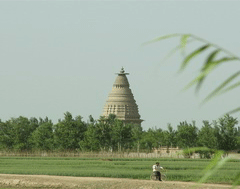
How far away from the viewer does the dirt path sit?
29.0 meters

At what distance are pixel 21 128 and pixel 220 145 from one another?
35.2 m

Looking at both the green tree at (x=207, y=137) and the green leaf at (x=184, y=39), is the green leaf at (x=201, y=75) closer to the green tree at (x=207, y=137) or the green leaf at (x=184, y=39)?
the green leaf at (x=184, y=39)

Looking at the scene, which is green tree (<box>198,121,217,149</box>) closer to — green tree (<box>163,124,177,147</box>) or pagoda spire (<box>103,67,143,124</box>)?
green tree (<box>163,124,177,147</box>)

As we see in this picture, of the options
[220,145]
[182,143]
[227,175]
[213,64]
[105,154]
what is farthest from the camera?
[182,143]

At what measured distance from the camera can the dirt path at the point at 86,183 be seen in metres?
29.0

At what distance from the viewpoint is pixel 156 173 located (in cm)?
3144

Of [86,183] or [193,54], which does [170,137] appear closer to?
[86,183]

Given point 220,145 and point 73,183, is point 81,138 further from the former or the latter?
point 73,183

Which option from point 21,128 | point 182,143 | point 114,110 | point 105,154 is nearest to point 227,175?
point 105,154

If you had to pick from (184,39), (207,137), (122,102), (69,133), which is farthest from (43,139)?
(184,39)

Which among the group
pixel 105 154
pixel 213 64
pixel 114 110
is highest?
pixel 114 110

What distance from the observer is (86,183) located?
31547mm

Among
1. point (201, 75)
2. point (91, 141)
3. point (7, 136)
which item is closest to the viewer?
point (201, 75)

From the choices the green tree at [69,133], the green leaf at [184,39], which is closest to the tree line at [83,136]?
the green tree at [69,133]
